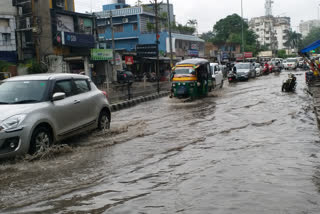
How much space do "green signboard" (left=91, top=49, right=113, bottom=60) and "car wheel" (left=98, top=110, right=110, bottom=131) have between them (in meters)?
25.3

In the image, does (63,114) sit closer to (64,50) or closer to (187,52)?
(64,50)

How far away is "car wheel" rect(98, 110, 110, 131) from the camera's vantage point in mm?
10219

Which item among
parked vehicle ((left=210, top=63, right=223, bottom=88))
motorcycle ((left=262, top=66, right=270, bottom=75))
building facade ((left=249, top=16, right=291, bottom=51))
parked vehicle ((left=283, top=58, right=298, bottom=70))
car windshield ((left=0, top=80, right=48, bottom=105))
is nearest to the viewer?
car windshield ((left=0, top=80, right=48, bottom=105))

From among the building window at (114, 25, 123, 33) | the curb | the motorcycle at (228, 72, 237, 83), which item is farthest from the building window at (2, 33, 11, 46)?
the building window at (114, 25, 123, 33)

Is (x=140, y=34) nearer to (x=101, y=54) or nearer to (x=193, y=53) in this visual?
(x=193, y=53)

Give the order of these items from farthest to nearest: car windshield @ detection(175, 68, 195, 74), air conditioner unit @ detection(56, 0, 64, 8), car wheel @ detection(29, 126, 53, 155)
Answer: air conditioner unit @ detection(56, 0, 64, 8) < car windshield @ detection(175, 68, 195, 74) < car wheel @ detection(29, 126, 53, 155)

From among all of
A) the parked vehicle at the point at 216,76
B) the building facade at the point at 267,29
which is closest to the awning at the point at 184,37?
the parked vehicle at the point at 216,76

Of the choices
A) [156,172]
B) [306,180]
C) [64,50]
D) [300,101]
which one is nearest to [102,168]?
[156,172]

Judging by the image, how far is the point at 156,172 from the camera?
6551 mm

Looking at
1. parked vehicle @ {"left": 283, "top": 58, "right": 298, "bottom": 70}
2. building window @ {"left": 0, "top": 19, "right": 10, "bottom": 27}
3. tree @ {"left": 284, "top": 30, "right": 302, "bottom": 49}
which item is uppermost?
tree @ {"left": 284, "top": 30, "right": 302, "bottom": 49}

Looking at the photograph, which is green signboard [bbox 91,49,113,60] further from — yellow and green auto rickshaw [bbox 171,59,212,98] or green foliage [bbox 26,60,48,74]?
yellow and green auto rickshaw [bbox 171,59,212,98]

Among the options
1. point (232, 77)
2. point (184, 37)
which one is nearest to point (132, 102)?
point (232, 77)

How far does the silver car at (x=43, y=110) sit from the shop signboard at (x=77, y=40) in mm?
27051

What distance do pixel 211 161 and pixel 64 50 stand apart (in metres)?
32.5
